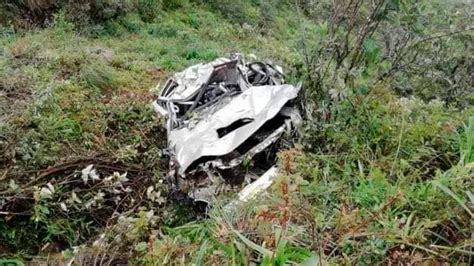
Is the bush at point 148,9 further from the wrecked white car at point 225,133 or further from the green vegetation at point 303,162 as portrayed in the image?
the wrecked white car at point 225,133

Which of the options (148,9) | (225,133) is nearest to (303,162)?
(225,133)

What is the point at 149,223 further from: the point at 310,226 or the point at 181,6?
the point at 181,6

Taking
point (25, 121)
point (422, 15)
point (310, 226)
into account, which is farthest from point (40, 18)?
point (310, 226)

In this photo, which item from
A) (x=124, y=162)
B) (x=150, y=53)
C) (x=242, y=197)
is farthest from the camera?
(x=150, y=53)

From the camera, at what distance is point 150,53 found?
21.3 feet

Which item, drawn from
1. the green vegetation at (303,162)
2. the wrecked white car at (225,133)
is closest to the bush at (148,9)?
the green vegetation at (303,162)

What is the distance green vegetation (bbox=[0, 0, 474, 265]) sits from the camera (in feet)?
6.08

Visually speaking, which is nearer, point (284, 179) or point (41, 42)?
point (284, 179)

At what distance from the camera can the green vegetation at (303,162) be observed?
1.85 meters

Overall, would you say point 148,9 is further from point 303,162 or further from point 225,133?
point 303,162

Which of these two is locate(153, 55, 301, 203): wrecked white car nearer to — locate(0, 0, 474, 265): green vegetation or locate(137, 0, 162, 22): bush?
locate(0, 0, 474, 265): green vegetation

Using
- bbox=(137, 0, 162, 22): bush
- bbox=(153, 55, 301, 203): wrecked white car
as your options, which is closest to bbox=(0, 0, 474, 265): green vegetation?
bbox=(153, 55, 301, 203): wrecked white car

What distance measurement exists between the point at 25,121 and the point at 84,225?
109cm

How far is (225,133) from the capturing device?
314 cm
